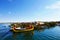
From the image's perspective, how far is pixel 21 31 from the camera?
4288 cm

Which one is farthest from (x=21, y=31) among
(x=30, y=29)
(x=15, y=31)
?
(x=30, y=29)

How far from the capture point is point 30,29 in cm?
4772

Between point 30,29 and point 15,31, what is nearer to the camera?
point 15,31

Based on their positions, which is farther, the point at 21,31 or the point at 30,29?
the point at 30,29

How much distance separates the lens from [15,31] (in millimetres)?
42250

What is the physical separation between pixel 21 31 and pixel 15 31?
273 cm

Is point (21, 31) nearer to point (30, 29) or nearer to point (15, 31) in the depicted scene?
point (15, 31)

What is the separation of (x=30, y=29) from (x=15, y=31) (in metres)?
8.74

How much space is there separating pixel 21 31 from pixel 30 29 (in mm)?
6394
